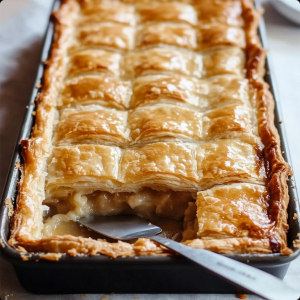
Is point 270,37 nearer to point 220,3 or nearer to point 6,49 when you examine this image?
point 220,3

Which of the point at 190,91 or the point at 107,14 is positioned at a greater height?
the point at 107,14

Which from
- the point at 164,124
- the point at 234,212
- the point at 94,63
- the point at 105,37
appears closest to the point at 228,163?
the point at 234,212

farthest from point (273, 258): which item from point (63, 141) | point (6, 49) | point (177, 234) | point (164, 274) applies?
point (6, 49)

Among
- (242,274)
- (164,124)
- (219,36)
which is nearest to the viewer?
(242,274)

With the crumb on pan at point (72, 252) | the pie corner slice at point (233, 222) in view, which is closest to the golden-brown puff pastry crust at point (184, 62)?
the pie corner slice at point (233, 222)

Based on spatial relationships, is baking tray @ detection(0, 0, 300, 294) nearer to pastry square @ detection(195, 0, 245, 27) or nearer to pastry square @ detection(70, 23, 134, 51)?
pastry square @ detection(70, 23, 134, 51)

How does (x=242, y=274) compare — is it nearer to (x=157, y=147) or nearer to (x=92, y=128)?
(x=157, y=147)
